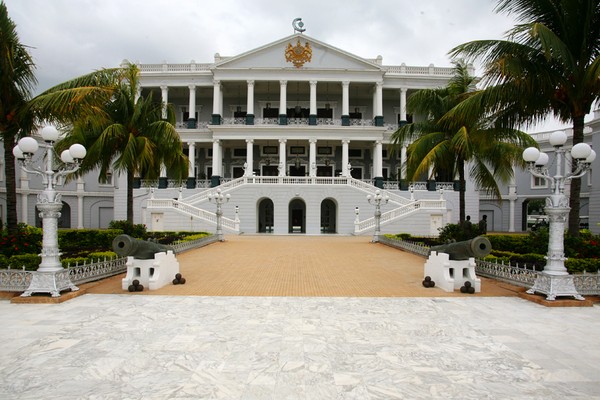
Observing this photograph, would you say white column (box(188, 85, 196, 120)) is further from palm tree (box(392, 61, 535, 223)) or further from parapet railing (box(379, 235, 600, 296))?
parapet railing (box(379, 235, 600, 296))

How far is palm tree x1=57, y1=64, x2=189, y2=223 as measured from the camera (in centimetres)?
1589

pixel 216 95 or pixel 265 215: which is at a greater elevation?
pixel 216 95

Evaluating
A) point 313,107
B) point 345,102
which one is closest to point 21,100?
point 313,107

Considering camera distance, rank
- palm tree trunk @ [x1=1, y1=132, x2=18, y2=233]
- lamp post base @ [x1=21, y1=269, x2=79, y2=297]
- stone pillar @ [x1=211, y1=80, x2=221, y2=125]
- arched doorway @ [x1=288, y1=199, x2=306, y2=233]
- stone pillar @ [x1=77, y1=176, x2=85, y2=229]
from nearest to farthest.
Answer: lamp post base @ [x1=21, y1=269, x2=79, y2=297]
palm tree trunk @ [x1=1, y1=132, x2=18, y2=233]
arched doorway @ [x1=288, y1=199, x2=306, y2=233]
stone pillar @ [x1=211, y1=80, x2=221, y2=125]
stone pillar @ [x1=77, y1=176, x2=85, y2=229]

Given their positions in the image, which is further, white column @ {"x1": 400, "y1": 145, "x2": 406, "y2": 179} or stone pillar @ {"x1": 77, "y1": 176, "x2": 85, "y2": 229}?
stone pillar @ {"x1": 77, "y1": 176, "x2": 85, "y2": 229}

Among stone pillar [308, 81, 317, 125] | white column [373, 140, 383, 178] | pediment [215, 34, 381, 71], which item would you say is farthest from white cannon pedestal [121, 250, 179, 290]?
pediment [215, 34, 381, 71]

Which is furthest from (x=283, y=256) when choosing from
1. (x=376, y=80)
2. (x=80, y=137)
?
(x=376, y=80)

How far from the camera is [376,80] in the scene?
119 ft

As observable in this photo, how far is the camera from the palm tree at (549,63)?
33.4 feet

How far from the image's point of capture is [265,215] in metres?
34.2

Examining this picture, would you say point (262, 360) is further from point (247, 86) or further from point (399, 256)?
point (247, 86)

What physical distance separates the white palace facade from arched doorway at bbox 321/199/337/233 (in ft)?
0.31

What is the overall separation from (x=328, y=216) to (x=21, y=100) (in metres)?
27.3

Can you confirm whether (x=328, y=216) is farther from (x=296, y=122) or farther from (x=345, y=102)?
(x=345, y=102)
